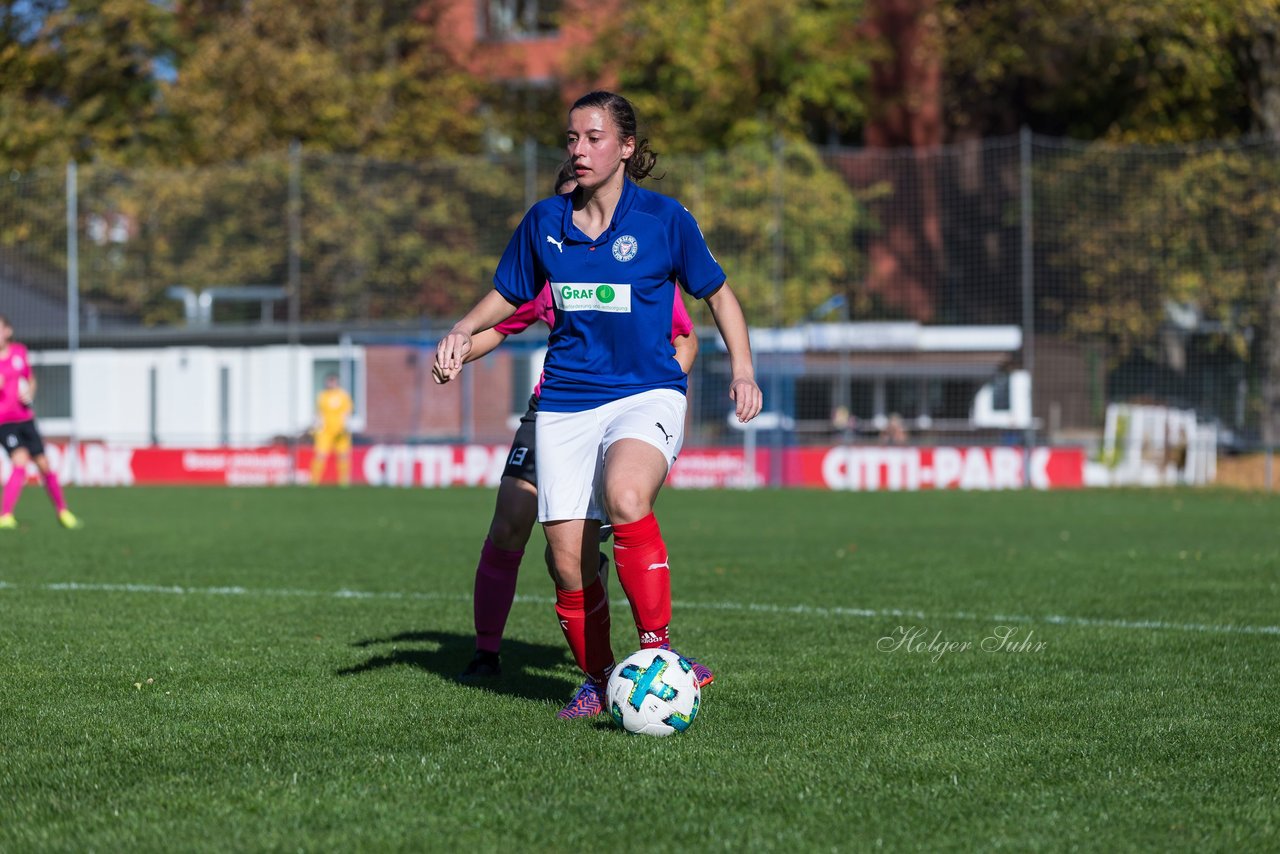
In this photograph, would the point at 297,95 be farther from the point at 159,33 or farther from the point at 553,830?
the point at 553,830

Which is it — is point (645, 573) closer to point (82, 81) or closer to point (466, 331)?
point (466, 331)

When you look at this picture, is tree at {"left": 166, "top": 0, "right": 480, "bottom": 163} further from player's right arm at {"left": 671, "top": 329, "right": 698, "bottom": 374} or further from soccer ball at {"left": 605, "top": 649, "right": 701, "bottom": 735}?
soccer ball at {"left": 605, "top": 649, "right": 701, "bottom": 735}

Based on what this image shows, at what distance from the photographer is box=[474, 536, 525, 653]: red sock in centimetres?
639

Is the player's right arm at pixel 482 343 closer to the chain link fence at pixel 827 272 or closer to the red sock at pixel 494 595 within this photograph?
the red sock at pixel 494 595

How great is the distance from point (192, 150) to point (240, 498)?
15239 mm

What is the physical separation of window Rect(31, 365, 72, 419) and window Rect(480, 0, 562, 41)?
16.8m

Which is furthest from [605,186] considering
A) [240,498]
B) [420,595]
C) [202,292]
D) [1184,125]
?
[1184,125]

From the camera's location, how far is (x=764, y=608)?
29.2 ft

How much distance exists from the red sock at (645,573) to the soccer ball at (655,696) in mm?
194

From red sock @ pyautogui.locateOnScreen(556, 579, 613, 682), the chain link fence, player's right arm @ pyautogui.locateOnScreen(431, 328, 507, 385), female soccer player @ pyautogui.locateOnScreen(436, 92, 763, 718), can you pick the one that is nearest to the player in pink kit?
player's right arm @ pyautogui.locateOnScreen(431, 328, 507, 385)

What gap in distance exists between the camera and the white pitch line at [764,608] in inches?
314

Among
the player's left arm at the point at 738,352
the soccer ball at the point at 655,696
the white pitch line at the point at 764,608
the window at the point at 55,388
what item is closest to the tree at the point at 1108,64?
the window at the point at 55,388

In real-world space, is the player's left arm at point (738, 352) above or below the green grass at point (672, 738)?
above

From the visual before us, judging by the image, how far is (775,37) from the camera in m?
34.3
